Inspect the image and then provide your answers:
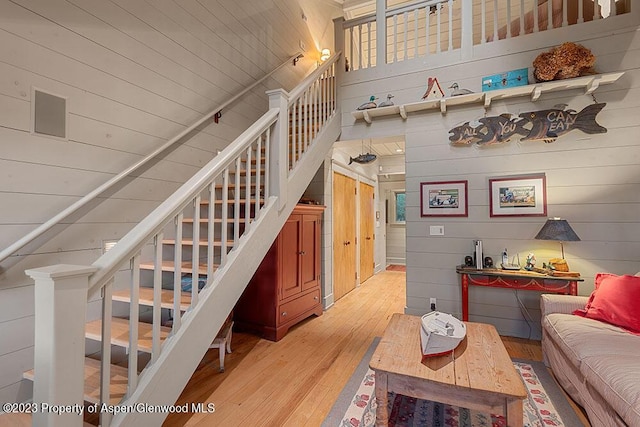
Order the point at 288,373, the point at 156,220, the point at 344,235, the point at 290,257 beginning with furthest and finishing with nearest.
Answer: the point at 344,235
the point at 290,257
the point at 288,373
the point at 156,220

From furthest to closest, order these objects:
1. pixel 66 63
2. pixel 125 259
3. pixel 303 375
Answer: pixel 303 375
pixel 66 63
pixel 125 259

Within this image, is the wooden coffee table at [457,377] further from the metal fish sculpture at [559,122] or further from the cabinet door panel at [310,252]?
the metal fish sculpture at [559,122]

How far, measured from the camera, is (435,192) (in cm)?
340

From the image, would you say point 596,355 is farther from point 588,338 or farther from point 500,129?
point 500,129

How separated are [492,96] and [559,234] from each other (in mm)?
1482

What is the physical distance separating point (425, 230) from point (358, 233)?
6.93ft

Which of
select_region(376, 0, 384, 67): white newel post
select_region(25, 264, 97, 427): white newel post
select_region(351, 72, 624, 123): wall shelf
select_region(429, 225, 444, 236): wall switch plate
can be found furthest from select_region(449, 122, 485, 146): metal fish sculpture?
select_region(25, 264, 97, 427): white newel post

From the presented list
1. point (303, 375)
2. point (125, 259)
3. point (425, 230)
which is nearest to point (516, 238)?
point (425, 230)

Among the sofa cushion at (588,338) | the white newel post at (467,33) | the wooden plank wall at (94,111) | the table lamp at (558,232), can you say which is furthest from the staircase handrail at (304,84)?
the sofa cushion at (588,338)

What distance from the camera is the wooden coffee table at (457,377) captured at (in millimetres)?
1396

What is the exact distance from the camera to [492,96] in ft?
10.0

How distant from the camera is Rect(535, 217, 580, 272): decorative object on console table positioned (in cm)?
260

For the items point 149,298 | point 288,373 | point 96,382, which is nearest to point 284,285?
point 288,373

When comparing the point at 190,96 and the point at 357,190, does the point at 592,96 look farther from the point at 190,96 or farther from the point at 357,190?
the point at 190,96
